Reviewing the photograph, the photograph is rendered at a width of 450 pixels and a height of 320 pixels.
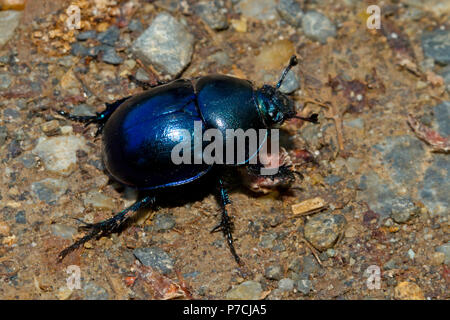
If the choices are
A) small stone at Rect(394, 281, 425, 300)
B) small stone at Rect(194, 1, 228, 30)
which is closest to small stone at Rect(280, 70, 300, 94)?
small stone at Rect(194, 1, 228, 30)

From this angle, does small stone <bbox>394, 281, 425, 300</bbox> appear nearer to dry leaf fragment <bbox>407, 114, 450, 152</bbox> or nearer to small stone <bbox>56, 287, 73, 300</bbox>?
dry leaf fragment <bbox>407, 114, 450, 152</bbox>

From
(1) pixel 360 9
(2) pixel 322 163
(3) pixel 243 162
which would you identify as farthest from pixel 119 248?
(1) pixel 360 9

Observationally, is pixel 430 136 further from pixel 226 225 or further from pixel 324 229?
pixel 226 225

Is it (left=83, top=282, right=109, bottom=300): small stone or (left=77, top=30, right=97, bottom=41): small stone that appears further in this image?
(left=77, top=30, right=97, bottom=41): small stone

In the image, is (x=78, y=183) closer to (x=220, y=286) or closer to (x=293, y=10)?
(x=220, y=286)

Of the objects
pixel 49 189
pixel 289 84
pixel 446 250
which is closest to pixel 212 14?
pixel 289 84

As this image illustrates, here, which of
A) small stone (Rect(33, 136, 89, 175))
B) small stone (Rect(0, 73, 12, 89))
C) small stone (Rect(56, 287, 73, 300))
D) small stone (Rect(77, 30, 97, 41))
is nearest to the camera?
small stone (Rect(56, 287, 73, 300))
